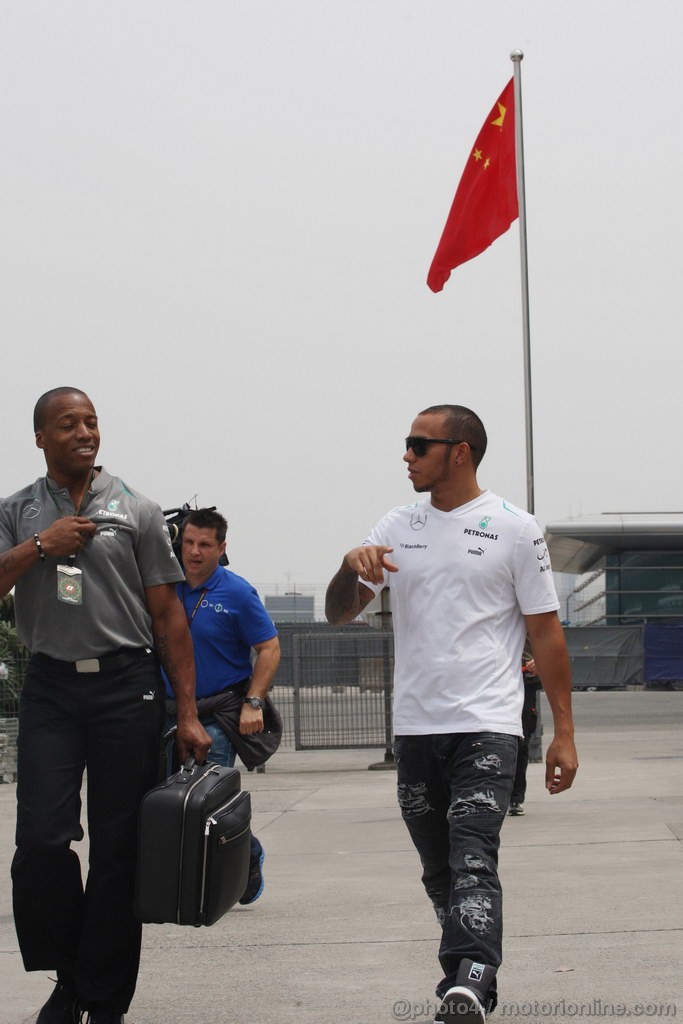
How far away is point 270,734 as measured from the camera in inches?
257

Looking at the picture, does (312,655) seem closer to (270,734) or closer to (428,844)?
(270,734)

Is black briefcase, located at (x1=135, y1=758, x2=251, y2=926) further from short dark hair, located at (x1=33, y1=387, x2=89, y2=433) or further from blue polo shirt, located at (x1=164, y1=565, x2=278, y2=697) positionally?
blue polo shirt, located at (x1=164, y1=565, x2=278, y2=697)

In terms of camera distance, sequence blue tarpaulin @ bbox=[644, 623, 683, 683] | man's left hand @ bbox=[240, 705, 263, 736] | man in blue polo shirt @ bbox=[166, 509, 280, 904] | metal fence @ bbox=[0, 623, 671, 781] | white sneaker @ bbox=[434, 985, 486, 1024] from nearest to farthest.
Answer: white sneaker @ bbox=[434, 985, 486, 1024], man's left hand @ bbox=[240, 705, 263, 736], man in blue polo shirt @ bbox=[166, 509, 280, 904], metal fence @ bbox=[0, 623, 671, 781], blue tarpaulin @ bbox=[644, 623, 683, 683]

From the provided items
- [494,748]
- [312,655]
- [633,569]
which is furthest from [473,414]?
[633,569]

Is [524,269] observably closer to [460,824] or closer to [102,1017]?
[460,824]

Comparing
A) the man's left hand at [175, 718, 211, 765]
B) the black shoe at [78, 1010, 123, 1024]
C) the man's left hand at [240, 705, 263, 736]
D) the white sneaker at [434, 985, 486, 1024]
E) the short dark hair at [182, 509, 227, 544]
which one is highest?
the short dark hair at [182, 509, 227, 544]

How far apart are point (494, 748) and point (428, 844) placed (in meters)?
0.46

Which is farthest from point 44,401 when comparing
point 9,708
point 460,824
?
point 9,708

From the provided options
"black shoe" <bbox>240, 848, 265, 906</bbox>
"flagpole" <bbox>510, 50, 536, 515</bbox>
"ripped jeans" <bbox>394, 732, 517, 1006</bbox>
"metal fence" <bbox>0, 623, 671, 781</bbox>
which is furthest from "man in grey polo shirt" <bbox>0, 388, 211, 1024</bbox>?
"metal fence" <bbox>0, 623, 671, 781</bbox>

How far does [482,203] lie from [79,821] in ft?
46.2

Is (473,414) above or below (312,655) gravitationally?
above

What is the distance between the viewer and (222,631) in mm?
6469

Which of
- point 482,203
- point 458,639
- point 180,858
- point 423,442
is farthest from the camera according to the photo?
point 482,203

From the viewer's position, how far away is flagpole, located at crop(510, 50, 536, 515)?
52.2ft
